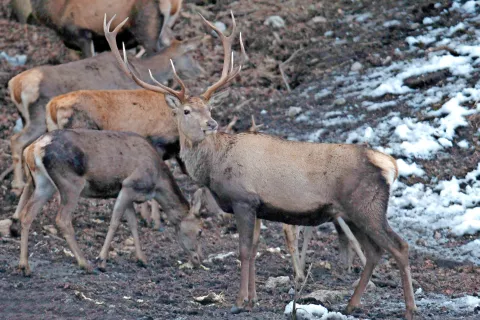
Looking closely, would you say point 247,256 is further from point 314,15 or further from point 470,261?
point 314,15

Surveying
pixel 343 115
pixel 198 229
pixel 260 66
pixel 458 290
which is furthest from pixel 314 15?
pixel 458 290

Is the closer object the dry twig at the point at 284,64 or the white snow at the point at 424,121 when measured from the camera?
the white snow at the point at 424,121

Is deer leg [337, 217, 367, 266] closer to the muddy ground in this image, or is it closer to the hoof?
the muddy ground

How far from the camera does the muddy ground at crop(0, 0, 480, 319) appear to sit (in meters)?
8.59

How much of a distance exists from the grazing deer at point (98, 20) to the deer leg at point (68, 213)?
448 cm

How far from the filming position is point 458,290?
31.4 feet

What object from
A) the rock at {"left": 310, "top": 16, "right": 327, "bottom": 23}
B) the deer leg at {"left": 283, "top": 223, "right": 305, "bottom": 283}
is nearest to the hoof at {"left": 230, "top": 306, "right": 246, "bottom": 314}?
the deer leg at {"left": 283, "top": 223, "right": 305, "bottom": 283}

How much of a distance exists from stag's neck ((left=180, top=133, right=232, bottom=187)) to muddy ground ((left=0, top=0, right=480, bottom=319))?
3.39ft

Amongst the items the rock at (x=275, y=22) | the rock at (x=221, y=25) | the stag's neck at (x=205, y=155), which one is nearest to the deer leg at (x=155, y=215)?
the stag's neck at (x=205, y=155)

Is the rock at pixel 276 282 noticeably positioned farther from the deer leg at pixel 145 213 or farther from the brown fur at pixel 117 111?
the brown fur at pixel 117 111

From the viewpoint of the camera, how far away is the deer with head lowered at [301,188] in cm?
856

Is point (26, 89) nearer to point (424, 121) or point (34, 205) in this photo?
point (34, 205)

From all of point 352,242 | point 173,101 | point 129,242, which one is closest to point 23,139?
point 129,242

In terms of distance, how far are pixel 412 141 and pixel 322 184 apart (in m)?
4.27
